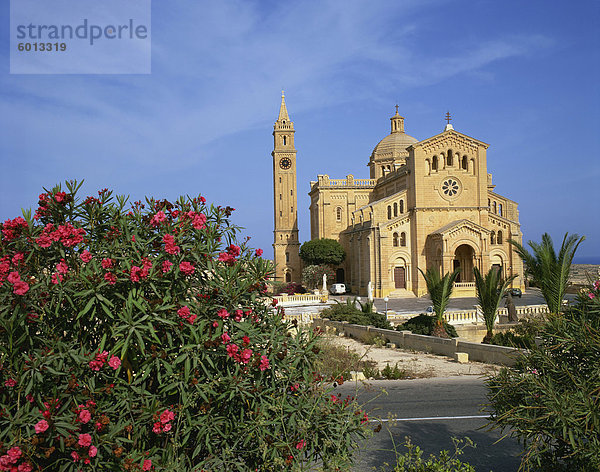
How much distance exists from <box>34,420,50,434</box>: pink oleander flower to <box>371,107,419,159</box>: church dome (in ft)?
198

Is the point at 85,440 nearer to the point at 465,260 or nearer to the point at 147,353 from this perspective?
the point at 147,353

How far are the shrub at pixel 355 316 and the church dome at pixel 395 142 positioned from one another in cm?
3859

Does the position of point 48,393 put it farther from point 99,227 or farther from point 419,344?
point 419,344

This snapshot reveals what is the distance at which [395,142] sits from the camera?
6184 cm

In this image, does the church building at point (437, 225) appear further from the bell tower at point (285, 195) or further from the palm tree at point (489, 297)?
the palm tree at point (489, 297)

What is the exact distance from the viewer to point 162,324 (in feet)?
13.5

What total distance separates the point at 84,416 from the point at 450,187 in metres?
44.4

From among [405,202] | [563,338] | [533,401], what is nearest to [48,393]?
[533,401]

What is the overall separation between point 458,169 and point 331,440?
43856 mm

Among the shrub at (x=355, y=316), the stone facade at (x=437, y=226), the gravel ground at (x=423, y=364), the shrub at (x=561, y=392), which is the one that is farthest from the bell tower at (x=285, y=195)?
the shrub at (x=561, y=392)

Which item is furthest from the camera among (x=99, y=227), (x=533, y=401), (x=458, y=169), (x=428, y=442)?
(x=458, y=169)

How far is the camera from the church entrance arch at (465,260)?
4403 cm

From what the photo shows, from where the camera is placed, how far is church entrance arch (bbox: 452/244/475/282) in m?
44.0

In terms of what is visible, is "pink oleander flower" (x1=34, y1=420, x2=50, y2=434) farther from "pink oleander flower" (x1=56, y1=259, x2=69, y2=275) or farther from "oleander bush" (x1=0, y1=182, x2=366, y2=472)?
"pink oleander flower" (x1=56, y1=259, x2=69, y2=275)
